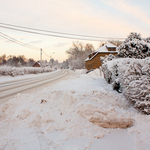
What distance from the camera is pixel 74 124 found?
311cm

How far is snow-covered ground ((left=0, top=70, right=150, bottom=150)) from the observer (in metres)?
2.59

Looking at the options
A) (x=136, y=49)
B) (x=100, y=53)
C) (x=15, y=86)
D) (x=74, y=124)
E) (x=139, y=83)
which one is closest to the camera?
(x=74, y=124)

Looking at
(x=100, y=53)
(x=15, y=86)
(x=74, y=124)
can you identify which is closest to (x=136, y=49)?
(x=74, y=124)

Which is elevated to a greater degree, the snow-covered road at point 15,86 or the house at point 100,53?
the house at point 100,53

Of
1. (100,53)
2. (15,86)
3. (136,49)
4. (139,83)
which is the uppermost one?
(100,53)

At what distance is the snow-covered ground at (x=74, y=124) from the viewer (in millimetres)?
2594

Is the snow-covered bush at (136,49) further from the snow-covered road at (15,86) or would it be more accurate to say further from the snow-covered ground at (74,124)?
the snow-covered road at (15,86)

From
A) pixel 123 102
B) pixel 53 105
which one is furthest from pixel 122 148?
pixel 53 105

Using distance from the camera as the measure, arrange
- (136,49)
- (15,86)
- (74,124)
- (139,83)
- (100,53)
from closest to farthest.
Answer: (74,124), (139,83), (136,49), (15,86), (100,53)

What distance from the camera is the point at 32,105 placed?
4.02 m

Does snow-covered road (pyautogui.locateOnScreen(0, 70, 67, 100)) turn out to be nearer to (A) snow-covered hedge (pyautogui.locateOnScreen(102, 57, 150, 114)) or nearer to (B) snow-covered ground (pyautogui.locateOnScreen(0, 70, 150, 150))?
(B) snow-covered ground (pyautogui.locateOnScreen(0, 70, 150, 150))

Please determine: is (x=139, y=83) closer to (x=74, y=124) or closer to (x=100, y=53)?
(x=74, y=124)

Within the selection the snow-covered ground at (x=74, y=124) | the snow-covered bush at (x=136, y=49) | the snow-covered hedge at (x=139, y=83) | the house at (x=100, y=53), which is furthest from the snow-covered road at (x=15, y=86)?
the house at (x=100, y=53)

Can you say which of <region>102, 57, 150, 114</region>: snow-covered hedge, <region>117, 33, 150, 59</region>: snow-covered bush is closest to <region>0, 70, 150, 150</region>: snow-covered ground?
<region>102, 57, 150, 114</region>: snow-covered hedge
